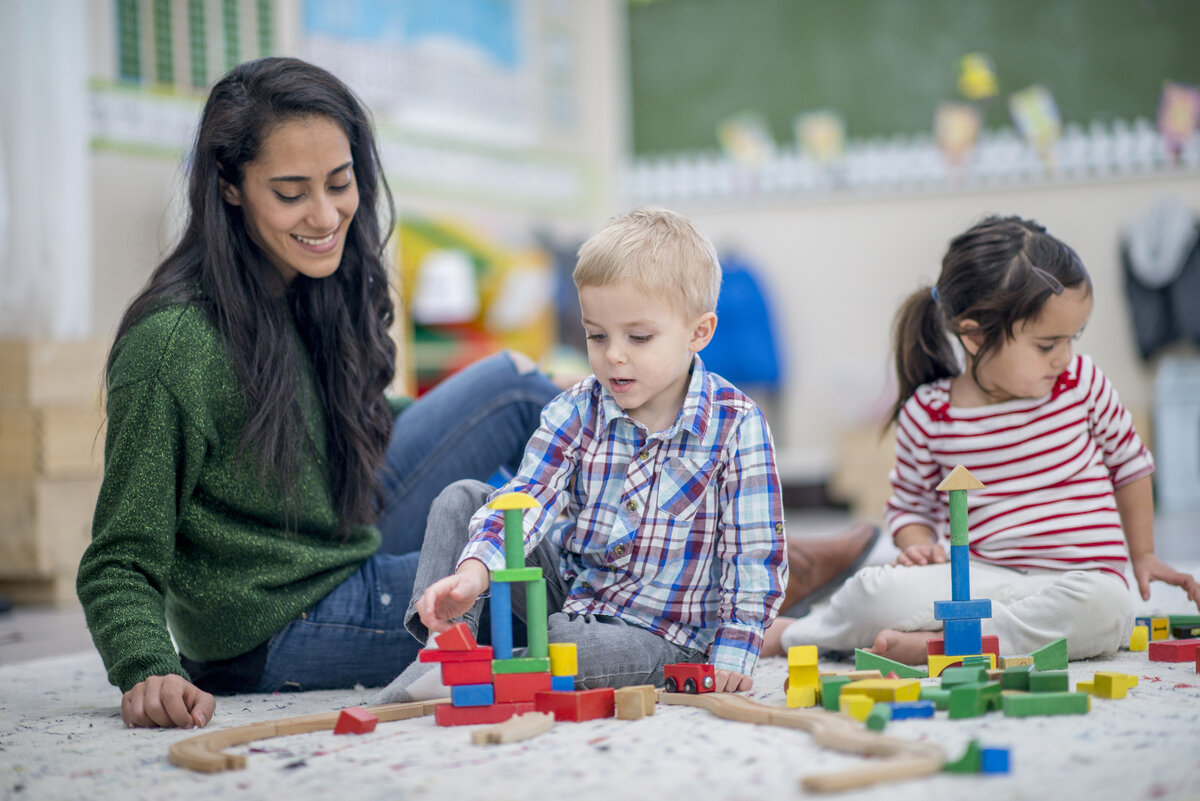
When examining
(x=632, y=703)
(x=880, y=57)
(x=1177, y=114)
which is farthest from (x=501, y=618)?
(x=880, y=57)

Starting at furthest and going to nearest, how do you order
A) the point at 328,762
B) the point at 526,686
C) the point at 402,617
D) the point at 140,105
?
1. the point at 140,105
2. the point at 402,617
3. the point at 526,686
4. the point at 328,762

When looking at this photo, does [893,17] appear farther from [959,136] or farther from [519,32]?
[519,32]

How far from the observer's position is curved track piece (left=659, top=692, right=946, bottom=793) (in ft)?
2.77

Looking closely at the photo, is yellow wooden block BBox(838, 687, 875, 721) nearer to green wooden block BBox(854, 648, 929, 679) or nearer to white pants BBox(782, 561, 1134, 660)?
green wooden block BBox(854, 648, 929, 679)

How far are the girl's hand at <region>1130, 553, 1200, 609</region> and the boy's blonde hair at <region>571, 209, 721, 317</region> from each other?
2.23 ft

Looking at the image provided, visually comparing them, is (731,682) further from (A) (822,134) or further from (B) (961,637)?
(A) (822,134)

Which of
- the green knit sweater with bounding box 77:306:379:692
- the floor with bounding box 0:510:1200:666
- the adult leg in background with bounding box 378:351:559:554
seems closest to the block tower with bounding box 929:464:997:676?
the adult leg in background with bounding box 378:351:559:554

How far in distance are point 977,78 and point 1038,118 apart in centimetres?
28

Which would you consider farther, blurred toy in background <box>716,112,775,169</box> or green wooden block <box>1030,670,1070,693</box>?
blurred toy in background <box>716,112,775,169</box>

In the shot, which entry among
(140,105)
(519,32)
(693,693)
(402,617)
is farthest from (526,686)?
(519,32)

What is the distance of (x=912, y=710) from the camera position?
1.06 m

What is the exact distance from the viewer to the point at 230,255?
4.44 feet

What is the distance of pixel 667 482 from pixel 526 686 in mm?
277

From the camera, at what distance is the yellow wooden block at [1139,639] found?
1468 mm
